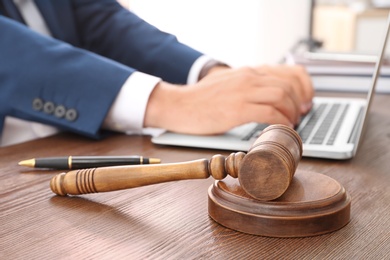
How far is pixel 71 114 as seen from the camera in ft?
3.06

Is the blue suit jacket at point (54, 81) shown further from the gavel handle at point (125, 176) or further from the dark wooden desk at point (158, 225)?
the gavel handle at point (125, 176)

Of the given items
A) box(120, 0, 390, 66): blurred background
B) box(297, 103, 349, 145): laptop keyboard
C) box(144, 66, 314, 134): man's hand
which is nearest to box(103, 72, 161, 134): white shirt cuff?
box(144, 66, 314, 134): man's hand

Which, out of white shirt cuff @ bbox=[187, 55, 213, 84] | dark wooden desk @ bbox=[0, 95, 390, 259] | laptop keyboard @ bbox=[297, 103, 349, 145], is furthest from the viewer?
white shirt cuff @ bbox=[187, 55, 213, 84]

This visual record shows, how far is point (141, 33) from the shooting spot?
1227 millimetres

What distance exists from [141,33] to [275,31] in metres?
1.39

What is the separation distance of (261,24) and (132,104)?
164 centimetres

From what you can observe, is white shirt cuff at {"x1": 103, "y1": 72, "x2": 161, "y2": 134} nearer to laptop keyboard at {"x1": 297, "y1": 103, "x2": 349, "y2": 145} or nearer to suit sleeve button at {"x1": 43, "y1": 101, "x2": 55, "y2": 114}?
suit sleeve button at {"x1": 43, "y1": 101, "x2": 55, "y2": 114}

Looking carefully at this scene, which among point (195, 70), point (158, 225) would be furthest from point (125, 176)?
point (195, 70)

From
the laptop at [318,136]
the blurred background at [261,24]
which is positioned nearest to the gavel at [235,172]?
the laptop at [318,136]

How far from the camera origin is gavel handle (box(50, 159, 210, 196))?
1.88 ft

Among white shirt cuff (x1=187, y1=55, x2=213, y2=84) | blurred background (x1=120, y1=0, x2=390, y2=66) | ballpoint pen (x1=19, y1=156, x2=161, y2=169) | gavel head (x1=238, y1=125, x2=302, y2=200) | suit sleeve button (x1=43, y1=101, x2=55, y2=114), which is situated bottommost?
blurred background (x1=120, y1=0, x2=390, y2=66)

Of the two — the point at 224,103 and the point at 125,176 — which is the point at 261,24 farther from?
the point at 125,176

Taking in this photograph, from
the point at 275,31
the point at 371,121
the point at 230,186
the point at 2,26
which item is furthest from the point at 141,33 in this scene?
the point at 275,31

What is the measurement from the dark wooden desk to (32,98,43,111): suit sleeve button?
0.18 m
